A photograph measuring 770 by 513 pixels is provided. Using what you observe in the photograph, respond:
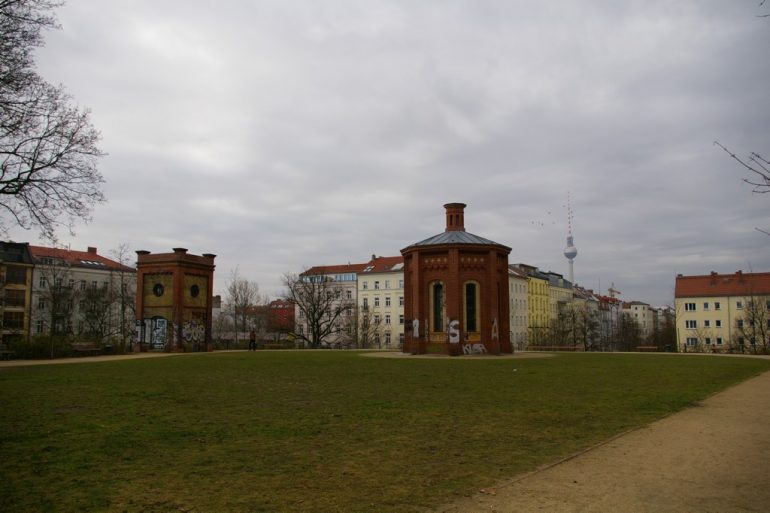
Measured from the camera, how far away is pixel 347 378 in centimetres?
2033

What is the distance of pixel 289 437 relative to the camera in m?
9.53

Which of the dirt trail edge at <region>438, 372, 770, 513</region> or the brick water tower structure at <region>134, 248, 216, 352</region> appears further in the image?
the brick water tower structure at <region>134, 248, 216, 352</region>

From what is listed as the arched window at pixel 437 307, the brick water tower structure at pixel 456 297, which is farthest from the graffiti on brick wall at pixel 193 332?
the arched window at pixel 437 307

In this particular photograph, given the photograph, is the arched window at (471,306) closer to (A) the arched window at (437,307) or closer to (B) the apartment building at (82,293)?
(A) the arched window at (437,307)

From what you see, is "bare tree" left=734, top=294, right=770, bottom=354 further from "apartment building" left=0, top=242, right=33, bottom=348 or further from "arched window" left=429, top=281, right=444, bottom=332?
"apartment building" left=0, top=242, right=33, bottom=348

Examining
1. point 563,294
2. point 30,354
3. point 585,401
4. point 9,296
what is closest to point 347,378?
point 585,401

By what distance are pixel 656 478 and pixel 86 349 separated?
37.9m

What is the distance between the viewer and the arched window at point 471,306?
Result: 1503 inches

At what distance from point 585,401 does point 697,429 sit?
12.4 feet

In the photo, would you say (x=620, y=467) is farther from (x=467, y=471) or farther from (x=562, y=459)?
(x=467, y=471)

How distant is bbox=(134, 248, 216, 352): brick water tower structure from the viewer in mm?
44625

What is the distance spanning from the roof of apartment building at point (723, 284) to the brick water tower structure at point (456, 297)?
2114 inches

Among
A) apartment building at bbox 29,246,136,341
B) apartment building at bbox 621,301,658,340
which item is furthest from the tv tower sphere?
apartment building at bbox 29,246,136,341

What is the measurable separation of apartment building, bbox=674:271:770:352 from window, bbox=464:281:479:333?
50.1m
